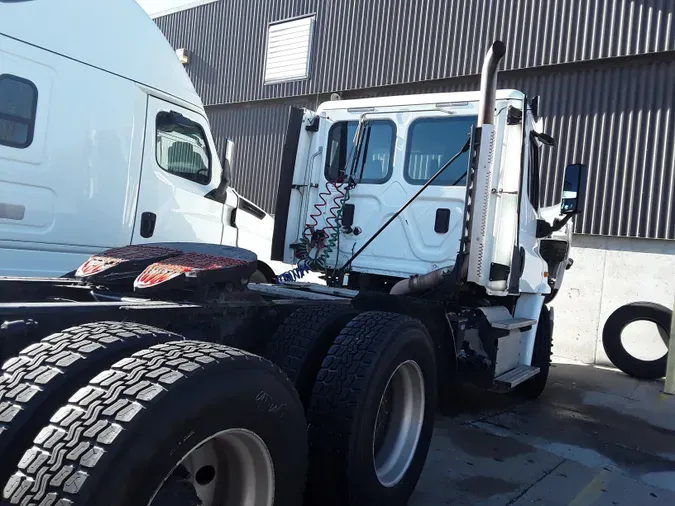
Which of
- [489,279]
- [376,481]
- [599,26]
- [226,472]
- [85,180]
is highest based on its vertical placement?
[599,26]

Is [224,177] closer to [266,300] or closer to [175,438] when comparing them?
[266,300]

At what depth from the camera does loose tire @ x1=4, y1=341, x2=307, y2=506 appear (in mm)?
1675

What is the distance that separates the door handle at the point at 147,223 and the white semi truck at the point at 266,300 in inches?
1.9

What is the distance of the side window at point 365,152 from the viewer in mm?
5797

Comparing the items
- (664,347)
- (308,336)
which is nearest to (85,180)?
(308,336)

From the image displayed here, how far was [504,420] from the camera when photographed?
19.9ft

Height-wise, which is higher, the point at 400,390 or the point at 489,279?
the point at 489,279

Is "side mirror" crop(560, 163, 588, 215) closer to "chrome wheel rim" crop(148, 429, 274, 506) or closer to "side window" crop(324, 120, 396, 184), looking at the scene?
"side window" crop(324, 120, 396, 184)

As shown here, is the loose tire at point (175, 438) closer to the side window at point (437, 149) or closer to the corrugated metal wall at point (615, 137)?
the side window at point (437, 149)

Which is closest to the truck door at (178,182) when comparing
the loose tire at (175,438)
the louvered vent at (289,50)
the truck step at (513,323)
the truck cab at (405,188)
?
the truck cab at (405,188)

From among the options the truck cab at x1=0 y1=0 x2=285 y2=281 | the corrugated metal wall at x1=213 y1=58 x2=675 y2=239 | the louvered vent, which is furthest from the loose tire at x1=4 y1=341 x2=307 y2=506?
the louvered vent

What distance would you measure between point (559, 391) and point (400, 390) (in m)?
4.84

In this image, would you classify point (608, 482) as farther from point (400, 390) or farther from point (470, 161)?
point (470, 161)

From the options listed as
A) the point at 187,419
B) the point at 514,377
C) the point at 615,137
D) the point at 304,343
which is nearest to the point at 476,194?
the point at 514,377
